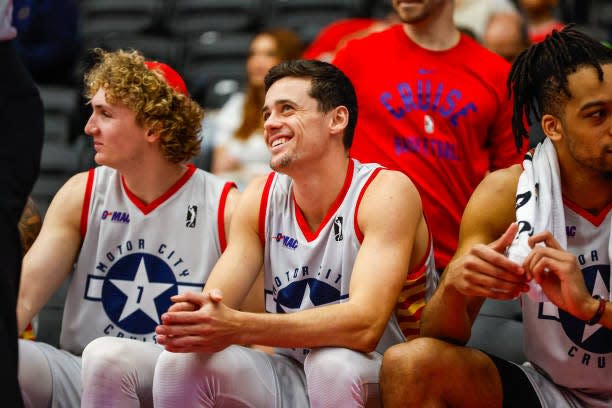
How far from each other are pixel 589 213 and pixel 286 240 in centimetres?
97

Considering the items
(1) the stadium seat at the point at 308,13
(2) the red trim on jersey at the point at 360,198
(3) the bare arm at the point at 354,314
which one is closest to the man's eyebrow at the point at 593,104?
(3) the bare arm at the point at 354,314

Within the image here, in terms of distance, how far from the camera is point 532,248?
2725 mm

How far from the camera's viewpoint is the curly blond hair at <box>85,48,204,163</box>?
3.66m

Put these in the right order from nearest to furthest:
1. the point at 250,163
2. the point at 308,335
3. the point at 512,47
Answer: the point at 308,335, the point at 512,47, the point at 250,163

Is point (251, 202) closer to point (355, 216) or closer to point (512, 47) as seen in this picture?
point (355, 216)

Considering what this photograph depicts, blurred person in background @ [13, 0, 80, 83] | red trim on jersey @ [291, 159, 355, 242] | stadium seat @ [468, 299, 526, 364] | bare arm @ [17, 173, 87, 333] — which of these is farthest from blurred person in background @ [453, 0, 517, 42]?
bare arm @ [17, 173, 87, 333]

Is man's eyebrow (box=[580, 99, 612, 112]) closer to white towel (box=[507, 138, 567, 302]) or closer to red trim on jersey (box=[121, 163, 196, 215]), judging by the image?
white towel (box=[507, 138, 567, 302])

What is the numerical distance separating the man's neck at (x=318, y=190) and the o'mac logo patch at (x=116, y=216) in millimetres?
701

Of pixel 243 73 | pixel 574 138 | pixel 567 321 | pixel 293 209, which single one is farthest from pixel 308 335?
pixel 243 73

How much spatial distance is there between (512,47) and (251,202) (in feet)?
7.33

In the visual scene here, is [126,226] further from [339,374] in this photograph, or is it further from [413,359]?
[413,359]

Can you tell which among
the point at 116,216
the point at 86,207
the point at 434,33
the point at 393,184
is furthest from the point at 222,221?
the point at 434,33

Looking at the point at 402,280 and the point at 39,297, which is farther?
the point at 39,297

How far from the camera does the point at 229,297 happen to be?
126 inches
